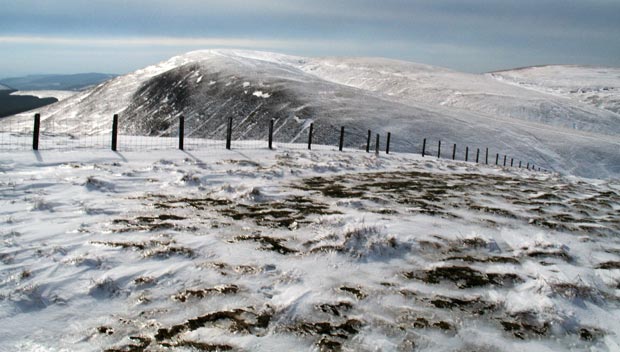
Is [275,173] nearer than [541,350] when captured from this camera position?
No

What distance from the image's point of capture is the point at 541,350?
14.2ft

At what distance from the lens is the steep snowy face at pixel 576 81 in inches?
4264

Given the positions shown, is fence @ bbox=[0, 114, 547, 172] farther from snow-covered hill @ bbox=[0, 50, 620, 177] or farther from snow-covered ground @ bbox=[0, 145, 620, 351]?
snow-covered ground @ bbox=[0, 145, 620, 351]

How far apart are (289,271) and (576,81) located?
515 feet

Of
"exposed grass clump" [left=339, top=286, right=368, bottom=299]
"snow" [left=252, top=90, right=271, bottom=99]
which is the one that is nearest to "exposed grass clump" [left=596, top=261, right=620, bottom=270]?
"exposed grass clump" [left=339, top=286, right=368, bottom=299]

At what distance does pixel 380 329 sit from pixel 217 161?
41.4 feet

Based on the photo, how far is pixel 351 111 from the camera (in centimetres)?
5831

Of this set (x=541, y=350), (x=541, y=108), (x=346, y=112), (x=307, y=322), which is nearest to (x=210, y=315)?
A: (x=307, y=322)

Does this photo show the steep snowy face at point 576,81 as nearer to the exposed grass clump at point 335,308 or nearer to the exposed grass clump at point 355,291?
the exposed grass clump at point 355,291

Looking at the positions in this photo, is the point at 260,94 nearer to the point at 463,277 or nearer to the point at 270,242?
the point at 270,242

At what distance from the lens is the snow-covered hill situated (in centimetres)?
5094

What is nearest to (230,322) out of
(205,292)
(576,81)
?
(205,292)

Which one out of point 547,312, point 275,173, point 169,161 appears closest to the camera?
point 547,312

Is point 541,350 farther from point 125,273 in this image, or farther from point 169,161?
point 169,161
